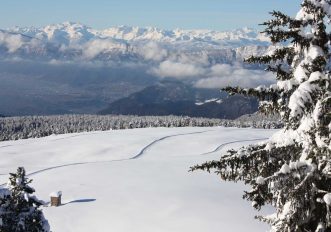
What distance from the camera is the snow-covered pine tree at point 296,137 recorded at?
984 cm

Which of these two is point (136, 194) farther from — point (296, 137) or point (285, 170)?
point (285, 170)

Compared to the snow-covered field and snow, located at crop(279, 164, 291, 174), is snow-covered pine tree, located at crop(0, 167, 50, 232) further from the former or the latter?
the snow-covered field

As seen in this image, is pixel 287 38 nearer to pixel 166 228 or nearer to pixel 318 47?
pixel 318 47

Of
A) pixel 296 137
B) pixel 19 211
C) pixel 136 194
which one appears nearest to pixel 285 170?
pixel 296 137

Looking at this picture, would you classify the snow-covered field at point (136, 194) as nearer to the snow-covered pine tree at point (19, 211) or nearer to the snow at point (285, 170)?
the snow-covered pine tree at point (19, 211)

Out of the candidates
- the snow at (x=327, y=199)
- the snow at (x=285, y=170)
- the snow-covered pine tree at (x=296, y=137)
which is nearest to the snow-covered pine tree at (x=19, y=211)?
the snow-covered pine tree at (x=296, y=137)

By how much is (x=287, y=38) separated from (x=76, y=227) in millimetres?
39493

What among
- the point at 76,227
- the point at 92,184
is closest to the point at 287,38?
the point at 76,227

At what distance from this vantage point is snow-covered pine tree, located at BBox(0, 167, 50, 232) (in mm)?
20892

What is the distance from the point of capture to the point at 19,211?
827 inches

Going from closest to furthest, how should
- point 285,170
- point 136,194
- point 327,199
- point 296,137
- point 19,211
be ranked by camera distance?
1. point 327,199
2. point 285,170
3. point 296,137
4. point 19,211
5. point 136,194

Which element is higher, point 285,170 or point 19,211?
point 285,170

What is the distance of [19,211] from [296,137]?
47.4 feet

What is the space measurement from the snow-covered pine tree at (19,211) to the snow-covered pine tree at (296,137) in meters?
12.7
